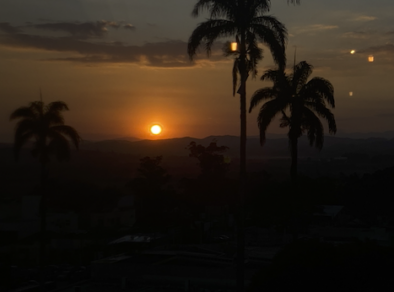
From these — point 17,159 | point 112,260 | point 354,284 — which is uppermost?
point 17,159

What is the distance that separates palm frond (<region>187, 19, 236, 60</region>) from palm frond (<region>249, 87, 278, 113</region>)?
5.38 metres

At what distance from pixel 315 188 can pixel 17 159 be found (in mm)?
34696

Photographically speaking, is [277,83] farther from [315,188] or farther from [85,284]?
[315,188]

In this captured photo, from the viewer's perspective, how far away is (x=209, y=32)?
52.1ft

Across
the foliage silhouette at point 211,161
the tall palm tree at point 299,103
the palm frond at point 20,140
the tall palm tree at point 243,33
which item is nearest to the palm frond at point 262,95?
the tall palm tree at point 299,103

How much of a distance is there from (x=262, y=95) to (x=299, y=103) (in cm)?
154

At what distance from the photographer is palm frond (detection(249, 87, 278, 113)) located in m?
20.7

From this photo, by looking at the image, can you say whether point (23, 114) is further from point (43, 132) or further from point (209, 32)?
point (209, 32)

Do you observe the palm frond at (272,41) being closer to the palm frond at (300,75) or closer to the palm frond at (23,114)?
the palm frond at (300,75)

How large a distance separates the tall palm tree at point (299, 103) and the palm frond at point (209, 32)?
504 centimetres

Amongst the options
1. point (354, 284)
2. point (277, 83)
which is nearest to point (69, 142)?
point (277, 83)

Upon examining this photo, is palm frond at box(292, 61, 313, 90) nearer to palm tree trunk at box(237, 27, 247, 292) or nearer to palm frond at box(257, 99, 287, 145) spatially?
palm frond at box(257, 99, 287, 145)

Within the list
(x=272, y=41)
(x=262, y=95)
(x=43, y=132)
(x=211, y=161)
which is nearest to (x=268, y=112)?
(x=262, y=95)

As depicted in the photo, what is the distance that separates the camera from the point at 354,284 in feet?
35.8
